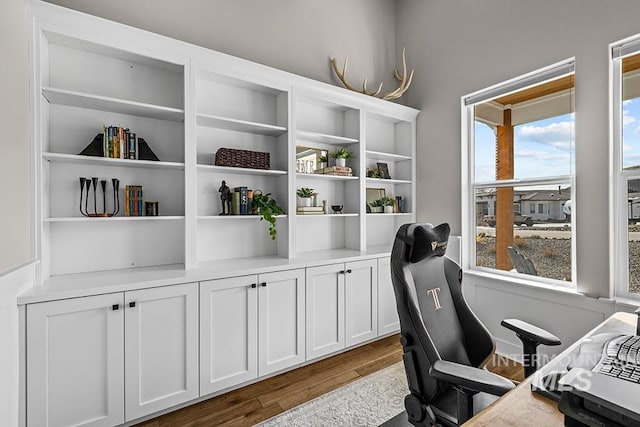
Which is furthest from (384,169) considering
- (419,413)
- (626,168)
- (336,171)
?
(419,413)

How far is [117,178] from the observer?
221 cm

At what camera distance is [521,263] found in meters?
2.79

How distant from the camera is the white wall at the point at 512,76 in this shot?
2221mm

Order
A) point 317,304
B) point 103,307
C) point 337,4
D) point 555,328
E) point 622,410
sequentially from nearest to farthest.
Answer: point 622,410
point 103,307
point 555,328
point 317,304
point 337,4

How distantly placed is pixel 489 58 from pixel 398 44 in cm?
131

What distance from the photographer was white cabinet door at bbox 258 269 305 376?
7.55 ft

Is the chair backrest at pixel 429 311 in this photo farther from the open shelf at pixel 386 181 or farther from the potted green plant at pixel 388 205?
the potted green plant at pixel 388 205

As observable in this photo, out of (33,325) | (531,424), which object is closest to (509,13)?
(531,424)

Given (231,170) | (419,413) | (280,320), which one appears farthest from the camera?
(231,170)

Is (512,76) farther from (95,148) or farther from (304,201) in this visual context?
(95,148)

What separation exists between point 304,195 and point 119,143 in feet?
4.97

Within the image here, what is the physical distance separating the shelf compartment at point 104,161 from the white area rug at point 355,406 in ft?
5.95

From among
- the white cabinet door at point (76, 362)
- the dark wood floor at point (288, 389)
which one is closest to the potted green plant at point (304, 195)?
the dark wood floor at point (288, 389)

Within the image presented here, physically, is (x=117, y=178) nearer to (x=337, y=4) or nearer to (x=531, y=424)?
(x=531, y=424)
